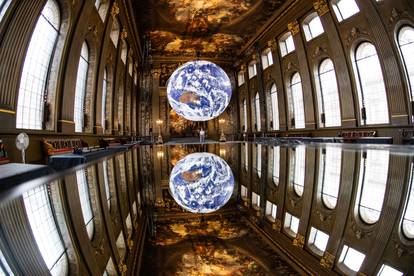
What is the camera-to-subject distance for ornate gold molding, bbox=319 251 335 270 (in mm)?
1024

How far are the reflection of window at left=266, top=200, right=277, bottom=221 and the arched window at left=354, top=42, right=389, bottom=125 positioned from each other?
598 inches

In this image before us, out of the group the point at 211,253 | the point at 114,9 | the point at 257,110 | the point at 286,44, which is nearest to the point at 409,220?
the point at 211,253

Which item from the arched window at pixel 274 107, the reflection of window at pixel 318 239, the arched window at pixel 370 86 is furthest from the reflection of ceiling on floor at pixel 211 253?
A: the arched window at pixel 274 107

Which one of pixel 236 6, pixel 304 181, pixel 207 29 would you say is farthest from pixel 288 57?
pixel 304 181

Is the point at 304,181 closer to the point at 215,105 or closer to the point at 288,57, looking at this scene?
the point at 215,105

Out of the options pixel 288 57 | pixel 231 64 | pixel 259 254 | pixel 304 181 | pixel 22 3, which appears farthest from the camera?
pixel 231 64

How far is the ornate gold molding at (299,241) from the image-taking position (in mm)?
1295

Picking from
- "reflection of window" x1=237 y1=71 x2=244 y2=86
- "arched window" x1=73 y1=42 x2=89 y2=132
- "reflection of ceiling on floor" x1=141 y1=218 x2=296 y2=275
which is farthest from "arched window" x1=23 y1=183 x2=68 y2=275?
"reflection of window" x1=237 y1=71 x2=244 y2=86

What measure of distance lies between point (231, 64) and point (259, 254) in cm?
3399

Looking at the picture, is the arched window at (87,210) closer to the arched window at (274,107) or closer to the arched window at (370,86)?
the arched window at (370,86)

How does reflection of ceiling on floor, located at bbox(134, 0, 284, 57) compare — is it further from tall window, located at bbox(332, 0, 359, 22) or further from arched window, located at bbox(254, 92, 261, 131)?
arched window, located at bbox(254, 92, 261, 131)

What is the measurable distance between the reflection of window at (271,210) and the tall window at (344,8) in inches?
652

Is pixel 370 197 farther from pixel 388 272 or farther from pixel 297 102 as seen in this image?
pixel 297 102

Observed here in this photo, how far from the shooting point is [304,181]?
3139 mm
